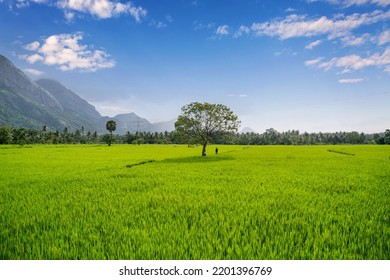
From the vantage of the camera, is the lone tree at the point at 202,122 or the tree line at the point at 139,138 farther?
the tree line at the point at 139,138

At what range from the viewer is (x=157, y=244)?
16.5 ft

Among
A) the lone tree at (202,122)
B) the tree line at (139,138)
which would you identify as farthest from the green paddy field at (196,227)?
the tree line at (139,138)

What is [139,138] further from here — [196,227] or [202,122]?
[196,227]

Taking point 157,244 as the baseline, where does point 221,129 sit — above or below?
above

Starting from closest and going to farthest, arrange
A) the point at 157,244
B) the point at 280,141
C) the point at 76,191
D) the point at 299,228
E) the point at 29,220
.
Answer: the point at 157,244 → the point at 299,228 → the point at 29,220 → the point at 76,191 → the point at 280,141

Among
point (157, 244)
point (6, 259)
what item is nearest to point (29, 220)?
point (6, 259)

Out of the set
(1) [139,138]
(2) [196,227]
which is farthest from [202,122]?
(1) [139,138]

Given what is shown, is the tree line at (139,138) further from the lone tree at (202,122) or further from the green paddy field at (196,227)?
the green paddy field at (196,227)

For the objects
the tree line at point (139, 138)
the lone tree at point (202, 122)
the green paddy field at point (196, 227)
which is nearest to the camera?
the green paddy field at point (196, 227)

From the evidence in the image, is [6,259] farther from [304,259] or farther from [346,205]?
[346,205]

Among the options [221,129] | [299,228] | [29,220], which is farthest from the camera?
[221,129]

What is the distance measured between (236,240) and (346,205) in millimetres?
5477

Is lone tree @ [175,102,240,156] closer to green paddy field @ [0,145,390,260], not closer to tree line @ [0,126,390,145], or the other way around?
green paddy field @ [0,145,390,260]
